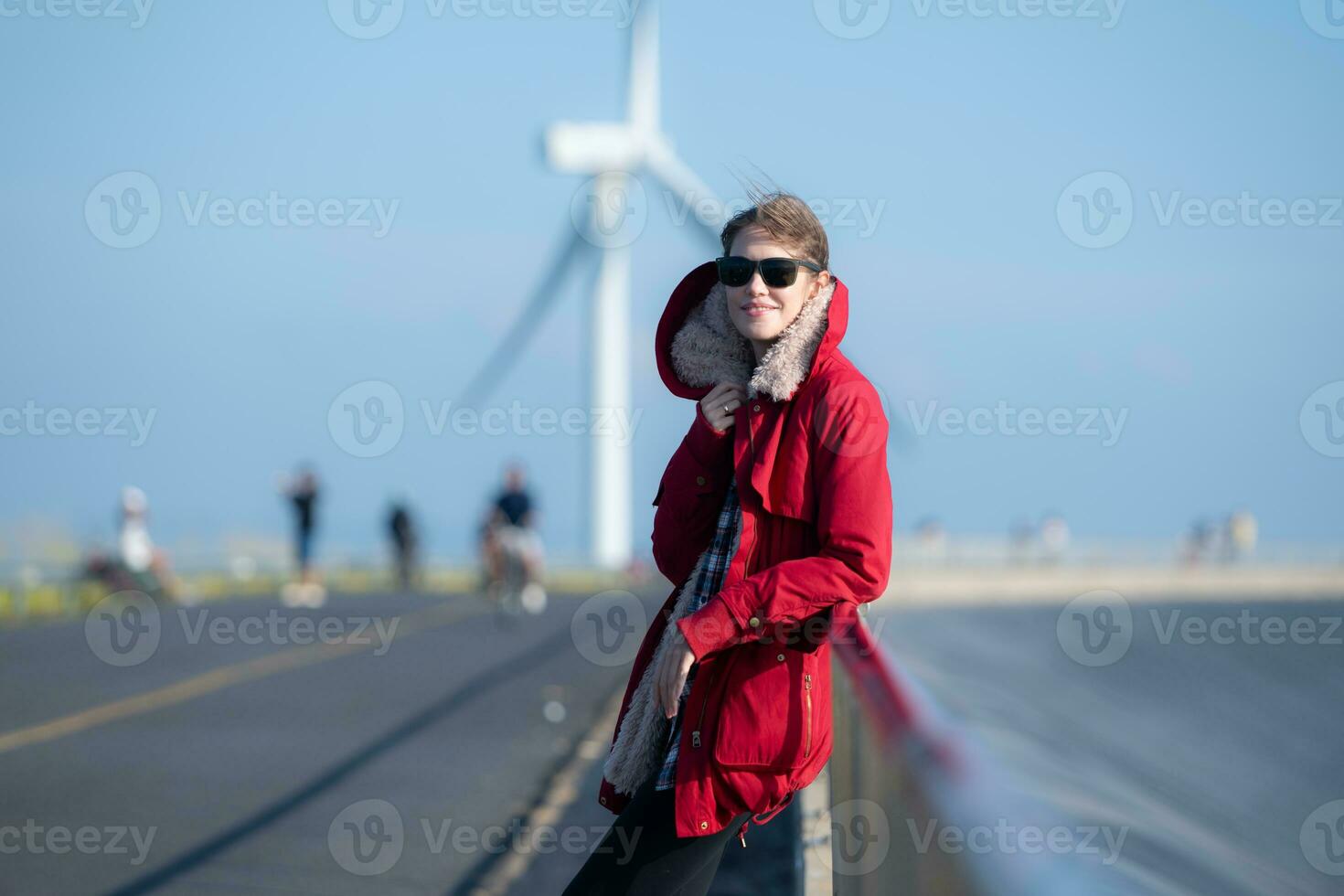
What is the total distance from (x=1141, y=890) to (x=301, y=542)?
22164 millimetres

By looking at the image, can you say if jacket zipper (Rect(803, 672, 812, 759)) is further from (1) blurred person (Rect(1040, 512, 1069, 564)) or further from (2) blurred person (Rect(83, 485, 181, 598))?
(1) blurred person (Rect(1040, 512, 1069, 564))

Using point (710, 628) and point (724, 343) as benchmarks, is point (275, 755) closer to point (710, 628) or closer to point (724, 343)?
point (724, 343)

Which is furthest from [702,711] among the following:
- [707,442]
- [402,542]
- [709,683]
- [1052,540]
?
[1052,540]

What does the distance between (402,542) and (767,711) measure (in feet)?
91.9

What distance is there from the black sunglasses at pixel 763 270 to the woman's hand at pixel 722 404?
20 centimetres

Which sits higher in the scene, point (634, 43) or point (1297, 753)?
point (634, 43)

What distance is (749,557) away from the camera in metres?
3.02


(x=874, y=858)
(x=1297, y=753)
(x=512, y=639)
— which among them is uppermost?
(x=874, y=858)

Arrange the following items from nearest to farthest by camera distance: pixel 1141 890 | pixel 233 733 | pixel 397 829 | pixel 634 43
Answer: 1. pixel 1141 890
2. pixel 397 829
3. pixel 233 733
4. pixel 634 43

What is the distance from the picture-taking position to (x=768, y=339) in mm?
3158

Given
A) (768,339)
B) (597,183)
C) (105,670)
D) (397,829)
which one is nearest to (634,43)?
(597,183)

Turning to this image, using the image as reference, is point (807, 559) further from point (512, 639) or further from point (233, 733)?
point (512, 639)

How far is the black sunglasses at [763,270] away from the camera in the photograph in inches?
122

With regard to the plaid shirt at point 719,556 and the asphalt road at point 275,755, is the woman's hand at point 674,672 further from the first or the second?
the asphalt road at point 275,755
